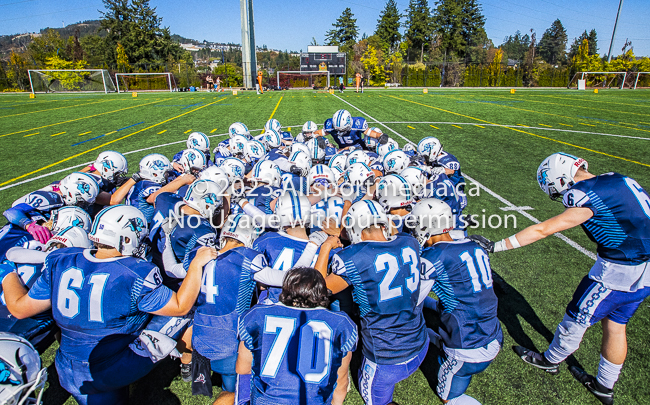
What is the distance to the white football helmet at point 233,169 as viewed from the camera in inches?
238

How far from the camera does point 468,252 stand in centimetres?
325

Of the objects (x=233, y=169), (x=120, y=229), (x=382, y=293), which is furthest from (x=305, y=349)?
(x=233, y=169)

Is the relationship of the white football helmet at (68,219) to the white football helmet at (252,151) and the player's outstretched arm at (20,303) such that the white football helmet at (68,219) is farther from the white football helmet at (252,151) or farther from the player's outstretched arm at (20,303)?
the white football helmet at (252,151)

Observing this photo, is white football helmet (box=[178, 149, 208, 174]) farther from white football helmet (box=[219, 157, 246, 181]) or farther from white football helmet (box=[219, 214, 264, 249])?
white football helmet (box=[219, 214, 264, 249])

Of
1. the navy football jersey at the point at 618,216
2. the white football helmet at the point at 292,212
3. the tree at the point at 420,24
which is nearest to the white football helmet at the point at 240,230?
the white football helmet at the point at 292,212

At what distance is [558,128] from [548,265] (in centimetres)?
1485

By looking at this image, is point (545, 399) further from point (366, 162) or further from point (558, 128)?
point (558, 128)

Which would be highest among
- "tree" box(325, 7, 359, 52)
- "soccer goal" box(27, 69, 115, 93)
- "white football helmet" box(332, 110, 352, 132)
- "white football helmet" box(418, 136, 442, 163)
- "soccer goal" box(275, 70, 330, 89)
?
"tree" box(325, 7, 359, 52)

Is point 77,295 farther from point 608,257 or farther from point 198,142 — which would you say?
point 198,142

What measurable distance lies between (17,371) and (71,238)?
1.77 meters

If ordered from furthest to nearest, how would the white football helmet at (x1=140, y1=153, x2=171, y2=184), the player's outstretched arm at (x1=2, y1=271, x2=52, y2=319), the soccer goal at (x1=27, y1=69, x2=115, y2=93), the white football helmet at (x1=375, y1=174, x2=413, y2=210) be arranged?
the soccer goal at (x1=27, y1=69, x2=115, y2=93) < the white football helmet at (x1=140, y1=153, x2=171, y2=184) < the white football helmet at (x1=375, y1=174, x2=413, y2=210) < the player's outstretched arm at (x1=2, y1=271, x2=52, y2=319)

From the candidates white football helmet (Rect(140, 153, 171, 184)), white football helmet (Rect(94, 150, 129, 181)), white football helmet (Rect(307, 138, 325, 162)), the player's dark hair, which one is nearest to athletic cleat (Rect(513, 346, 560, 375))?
the player's dark hair

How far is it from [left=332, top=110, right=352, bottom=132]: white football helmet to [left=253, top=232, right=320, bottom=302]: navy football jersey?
5.90m

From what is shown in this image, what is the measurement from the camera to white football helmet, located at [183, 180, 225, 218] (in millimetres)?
4121
